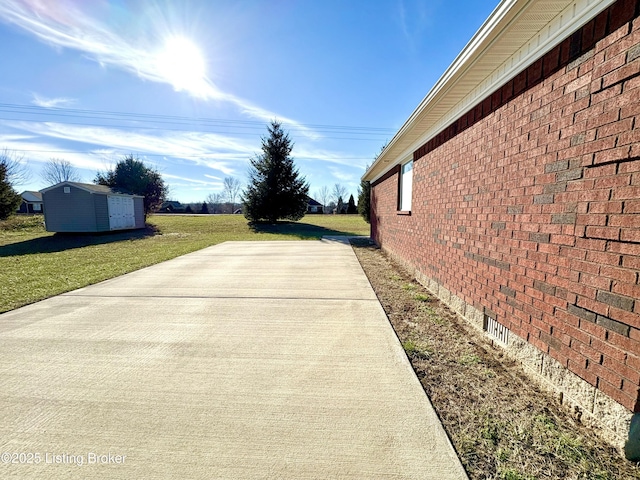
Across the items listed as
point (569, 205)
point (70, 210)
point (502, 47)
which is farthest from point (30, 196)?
point (569, 205)

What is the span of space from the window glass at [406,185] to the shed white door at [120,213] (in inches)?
719

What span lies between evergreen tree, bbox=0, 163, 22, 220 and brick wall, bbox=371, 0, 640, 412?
28635 millimetres

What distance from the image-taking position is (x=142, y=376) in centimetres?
246

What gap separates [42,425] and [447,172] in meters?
5.23

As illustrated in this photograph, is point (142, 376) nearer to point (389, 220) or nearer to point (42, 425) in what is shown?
point (42, 425)

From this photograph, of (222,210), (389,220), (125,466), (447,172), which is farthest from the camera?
(222,210)

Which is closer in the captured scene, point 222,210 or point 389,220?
point 389,220

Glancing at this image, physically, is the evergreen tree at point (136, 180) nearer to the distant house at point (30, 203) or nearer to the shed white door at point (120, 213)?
the shed white door at point (120, 213)

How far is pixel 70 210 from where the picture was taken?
17.3 meters

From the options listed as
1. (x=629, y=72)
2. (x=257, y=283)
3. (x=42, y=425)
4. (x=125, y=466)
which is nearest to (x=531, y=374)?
(x=629, y=72)

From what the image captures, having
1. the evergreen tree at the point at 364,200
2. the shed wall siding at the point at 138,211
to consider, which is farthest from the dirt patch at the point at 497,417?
the shed wall siding at the point at 138,211

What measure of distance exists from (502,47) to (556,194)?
164 centimetres

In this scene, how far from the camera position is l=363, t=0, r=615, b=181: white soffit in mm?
2242

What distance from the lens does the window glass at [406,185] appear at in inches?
275
